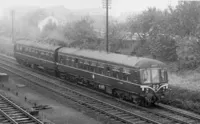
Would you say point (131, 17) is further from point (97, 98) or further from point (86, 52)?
point (97, 98)

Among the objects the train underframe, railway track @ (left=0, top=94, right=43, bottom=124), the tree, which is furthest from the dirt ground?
the tree

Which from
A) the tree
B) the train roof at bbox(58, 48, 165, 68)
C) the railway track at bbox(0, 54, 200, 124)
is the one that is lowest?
the railway track at bbox(0, 54, 200, 124)

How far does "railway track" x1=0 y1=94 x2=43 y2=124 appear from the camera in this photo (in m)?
16.1

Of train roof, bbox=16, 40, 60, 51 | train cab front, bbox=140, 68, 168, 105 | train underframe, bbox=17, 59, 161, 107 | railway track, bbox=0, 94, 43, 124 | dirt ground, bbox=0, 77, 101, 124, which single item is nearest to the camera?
railway track, bbox=0, 94, 43, 124

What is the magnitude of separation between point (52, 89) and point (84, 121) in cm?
823

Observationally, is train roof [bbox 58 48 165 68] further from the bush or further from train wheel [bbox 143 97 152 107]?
the bush

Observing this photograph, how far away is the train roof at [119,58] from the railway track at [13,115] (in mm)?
7251

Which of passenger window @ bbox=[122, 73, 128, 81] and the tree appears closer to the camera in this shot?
passenger window @ bbox=[122, 73, 128, 81]

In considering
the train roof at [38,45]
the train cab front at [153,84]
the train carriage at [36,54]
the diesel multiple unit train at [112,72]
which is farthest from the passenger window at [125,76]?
the train roof at [38,45]

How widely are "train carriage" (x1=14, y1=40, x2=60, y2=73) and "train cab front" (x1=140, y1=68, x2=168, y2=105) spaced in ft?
43.7

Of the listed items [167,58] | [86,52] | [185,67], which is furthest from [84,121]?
[167,58]

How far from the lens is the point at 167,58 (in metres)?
32.3

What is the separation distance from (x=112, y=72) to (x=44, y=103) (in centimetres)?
514

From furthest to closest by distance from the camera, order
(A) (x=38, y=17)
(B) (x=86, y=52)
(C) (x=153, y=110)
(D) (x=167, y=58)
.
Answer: (A) (x=38, y=17) → (D) (x=167, y=58) → (B) (x=86, y=52) → (C) (x=153, y=110)
